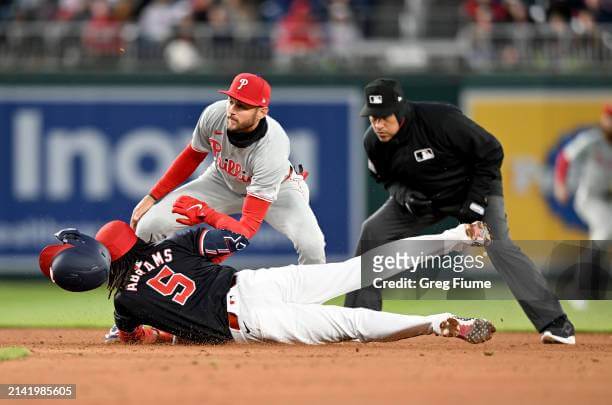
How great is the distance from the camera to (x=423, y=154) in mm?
8617

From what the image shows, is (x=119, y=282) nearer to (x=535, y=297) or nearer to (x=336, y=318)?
(x=336, y=318)

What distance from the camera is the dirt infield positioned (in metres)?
5.61

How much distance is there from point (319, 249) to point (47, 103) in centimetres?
751

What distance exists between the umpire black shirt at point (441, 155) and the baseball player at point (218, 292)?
139 centimetres

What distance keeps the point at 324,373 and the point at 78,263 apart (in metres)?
1.89

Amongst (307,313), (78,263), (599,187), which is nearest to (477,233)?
(307,313)

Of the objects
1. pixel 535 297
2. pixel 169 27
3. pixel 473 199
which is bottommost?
pixel 535 297

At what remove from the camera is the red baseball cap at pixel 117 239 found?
7.43m

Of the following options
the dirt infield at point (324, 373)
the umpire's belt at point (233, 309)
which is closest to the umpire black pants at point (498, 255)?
the dirt infield at point (324, 373)

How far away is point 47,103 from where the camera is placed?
15.1 m

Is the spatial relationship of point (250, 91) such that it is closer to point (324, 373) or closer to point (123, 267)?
point (123, 267)

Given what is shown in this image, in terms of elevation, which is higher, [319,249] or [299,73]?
[299,73]

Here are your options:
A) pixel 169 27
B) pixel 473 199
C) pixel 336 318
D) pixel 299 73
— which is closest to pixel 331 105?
pixel 299 73

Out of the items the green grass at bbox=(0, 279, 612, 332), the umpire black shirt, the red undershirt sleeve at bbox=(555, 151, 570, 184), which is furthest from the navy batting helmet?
the red undershirt sleeve at bbox=(555, 151, 570, 184)
